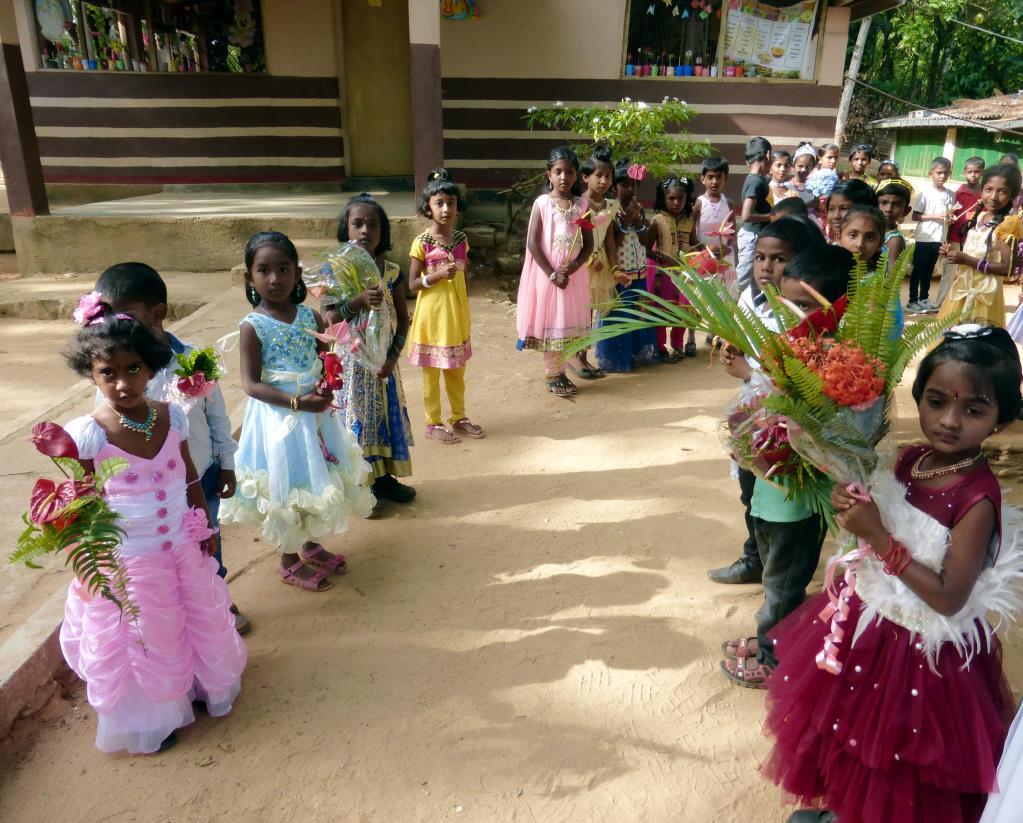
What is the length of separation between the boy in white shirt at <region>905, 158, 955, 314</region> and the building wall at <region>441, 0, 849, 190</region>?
199cm

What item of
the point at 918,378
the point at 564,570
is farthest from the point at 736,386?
the point at 918,378

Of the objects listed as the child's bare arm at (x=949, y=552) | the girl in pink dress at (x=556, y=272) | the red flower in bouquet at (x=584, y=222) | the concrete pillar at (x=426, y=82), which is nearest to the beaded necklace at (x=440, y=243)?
the girl in pink dress at (x=556, y=272)

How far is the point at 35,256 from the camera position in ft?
27.3

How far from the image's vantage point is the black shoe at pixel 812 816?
199 cm

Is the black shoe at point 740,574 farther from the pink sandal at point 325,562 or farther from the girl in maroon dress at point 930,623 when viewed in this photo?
the pink sandal at point 325,562

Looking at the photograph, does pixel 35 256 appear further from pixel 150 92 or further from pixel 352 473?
pixel 352 473

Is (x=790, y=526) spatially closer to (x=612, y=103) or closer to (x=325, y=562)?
(x=325, y=562)

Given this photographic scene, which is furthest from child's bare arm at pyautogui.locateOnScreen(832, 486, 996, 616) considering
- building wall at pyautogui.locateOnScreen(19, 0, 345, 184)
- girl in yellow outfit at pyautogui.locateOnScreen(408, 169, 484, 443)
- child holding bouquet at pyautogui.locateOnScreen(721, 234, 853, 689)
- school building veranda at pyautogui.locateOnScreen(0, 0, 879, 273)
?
building wall at pyautogui.locateOnScreen(19, 0, 345, 184)

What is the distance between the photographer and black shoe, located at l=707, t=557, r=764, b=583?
10.5 feet

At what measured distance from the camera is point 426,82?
288 inches

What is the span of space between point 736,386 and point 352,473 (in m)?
3.65

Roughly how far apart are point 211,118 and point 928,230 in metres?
9.26

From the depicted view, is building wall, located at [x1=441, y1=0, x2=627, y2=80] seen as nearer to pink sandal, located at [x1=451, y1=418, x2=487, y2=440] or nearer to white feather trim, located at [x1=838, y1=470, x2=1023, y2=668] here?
pink sandal, located at [x1=451, y1=418, x2=487, y2=440]

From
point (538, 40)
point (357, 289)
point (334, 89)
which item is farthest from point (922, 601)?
point (334, 89)
